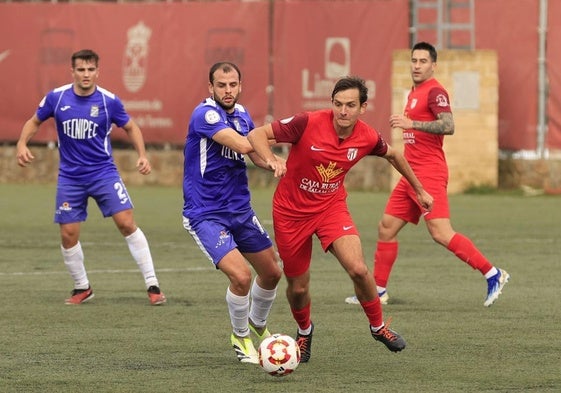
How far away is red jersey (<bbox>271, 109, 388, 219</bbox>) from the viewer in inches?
389

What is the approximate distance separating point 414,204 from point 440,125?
775 mm

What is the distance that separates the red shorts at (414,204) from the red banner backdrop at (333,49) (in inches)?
517

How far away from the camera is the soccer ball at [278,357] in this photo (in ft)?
29.8

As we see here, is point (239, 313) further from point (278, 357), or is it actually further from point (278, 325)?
point (278, 325)

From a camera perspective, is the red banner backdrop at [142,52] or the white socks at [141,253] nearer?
the white socks at [141,253]

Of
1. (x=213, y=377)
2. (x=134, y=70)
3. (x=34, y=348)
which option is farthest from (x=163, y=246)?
(x=134, y=70)

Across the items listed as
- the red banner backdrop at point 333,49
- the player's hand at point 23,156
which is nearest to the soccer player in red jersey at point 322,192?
the player's hand at point 23,156

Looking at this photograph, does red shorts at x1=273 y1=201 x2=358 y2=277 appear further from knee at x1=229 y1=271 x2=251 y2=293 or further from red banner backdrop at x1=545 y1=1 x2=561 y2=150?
red banner backdrop at x1=545 y1=1 x2=561 y2=150

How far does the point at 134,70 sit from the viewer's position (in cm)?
2931

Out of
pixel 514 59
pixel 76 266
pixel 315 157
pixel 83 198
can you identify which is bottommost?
pixel 76 266

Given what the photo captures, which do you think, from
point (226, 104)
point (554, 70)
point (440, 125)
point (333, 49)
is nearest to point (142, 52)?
point (333, 49)

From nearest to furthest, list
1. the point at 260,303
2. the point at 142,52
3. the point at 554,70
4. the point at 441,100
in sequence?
the point at 260,303 < the point at 441,100 < the point at 554,70 < the point at 142,52

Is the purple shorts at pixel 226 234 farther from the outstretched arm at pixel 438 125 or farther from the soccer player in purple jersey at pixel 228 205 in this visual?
the outstretched arm at pixel 438 125

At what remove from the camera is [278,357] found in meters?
9.07
